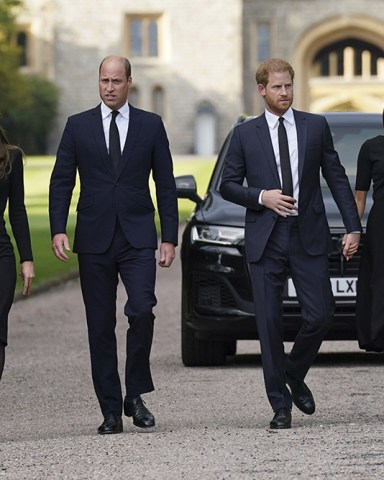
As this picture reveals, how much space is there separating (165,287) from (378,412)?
1071 centimetres

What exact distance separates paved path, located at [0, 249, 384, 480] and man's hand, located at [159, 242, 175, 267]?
0.77 metres

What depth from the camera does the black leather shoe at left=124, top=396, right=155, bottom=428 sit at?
23.9 ft

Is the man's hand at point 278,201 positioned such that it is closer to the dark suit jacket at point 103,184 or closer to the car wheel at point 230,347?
the dark suit jacket at point 103,184

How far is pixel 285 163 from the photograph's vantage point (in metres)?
7.35

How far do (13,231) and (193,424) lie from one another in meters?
1.29

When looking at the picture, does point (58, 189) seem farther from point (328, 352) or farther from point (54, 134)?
point (54, 134)

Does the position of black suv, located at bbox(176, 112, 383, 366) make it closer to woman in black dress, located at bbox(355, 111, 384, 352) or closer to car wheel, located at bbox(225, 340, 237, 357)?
car wheel, located at bbox(225, 340, 237, 357)

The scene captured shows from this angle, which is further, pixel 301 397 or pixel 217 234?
pixel 217 234

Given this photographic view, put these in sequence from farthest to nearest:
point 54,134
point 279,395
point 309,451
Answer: point 54,134, point 279,395, point 309,451

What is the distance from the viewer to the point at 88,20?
7169 centimetres

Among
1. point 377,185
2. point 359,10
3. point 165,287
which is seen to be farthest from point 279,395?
point 359,10

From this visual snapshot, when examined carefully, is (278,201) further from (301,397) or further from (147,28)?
(147,28)

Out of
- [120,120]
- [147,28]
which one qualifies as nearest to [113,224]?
[120,120]

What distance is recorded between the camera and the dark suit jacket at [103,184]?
7336 mm
